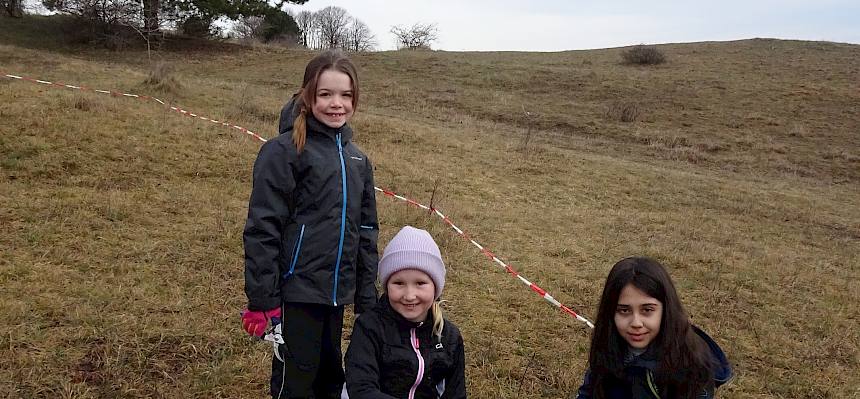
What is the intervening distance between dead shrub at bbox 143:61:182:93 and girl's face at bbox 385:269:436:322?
10.2 metres

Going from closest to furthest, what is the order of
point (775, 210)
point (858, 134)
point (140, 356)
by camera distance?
point (140, 356) → point (775, 210) → point (858, 134)

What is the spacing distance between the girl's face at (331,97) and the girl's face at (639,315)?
125 centimetres

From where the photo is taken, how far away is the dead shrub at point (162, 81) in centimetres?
1112

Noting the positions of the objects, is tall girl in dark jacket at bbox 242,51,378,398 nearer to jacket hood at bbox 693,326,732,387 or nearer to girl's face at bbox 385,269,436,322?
girl's face at bbox 385,269,436,322

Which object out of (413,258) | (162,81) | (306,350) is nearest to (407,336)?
(413,258)

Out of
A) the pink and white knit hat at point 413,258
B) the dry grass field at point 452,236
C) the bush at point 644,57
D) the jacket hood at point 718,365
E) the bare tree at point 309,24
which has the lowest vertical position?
the dry grass field at point 452,236

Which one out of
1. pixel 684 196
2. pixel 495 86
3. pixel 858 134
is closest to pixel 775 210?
pixel 684 196

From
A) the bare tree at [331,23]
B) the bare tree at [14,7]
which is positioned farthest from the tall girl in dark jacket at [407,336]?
the bare tree at [331,23]

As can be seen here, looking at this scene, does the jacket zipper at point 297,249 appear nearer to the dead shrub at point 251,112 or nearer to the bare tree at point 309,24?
the dead shrub at point 251,112

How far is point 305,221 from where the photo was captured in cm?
223

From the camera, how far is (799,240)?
7602 mm

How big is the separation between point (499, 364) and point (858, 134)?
57.5 ft

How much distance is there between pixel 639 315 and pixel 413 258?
0.83 m

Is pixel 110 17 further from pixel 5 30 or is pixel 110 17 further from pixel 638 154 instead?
pixel 638 154
